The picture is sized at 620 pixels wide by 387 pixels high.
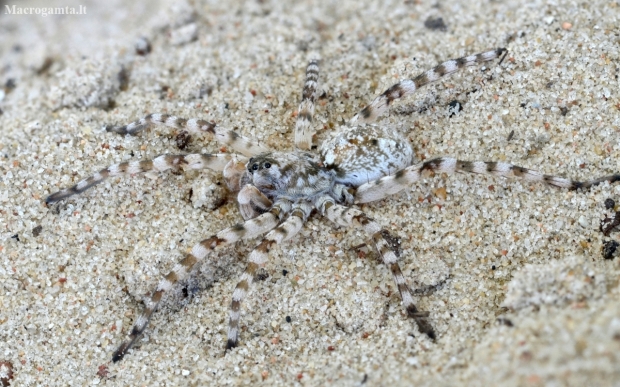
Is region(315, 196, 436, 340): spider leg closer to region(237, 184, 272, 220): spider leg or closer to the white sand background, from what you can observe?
the white sand background

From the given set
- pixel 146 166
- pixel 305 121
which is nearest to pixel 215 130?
pixel 146 166

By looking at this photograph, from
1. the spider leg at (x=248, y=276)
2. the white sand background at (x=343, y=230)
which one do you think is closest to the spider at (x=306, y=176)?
the spider leg at (x=248, y=276)

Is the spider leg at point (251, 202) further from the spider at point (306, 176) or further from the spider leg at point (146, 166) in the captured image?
the spider leg at point (146, 166)
